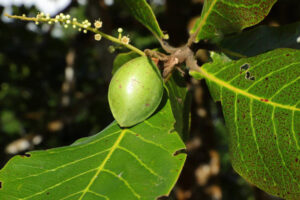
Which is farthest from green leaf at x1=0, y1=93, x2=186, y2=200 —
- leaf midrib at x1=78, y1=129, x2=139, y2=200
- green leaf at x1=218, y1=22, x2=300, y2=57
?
green leaf at x1=218, y1=22, x2=300, y2=57

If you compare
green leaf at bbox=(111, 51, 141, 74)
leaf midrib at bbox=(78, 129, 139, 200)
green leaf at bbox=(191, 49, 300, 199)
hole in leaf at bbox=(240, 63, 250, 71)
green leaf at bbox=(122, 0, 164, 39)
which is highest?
green leaf at bbox=(122, 0, 164, 39)

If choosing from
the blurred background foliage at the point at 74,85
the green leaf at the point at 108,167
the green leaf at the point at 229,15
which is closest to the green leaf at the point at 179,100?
the green leaf at the point at 108,167

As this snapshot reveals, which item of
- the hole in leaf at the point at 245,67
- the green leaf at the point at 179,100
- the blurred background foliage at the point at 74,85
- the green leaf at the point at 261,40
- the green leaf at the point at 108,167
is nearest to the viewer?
the green leaf at the point at 108,167

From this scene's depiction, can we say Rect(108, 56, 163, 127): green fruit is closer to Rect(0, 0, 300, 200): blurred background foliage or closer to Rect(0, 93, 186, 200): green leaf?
Rect(0, 93, 186, 200): green leaf

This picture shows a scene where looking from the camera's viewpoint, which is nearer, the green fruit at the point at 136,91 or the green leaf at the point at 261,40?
the green fruit at the point at 136,91

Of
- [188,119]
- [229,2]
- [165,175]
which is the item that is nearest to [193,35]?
[229,2]

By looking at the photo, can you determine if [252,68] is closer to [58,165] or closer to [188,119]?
[188,119]

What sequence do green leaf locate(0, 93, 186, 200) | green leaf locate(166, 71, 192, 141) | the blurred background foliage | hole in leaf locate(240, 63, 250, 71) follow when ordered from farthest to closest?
1. the blurred background foliage
2. green leaf locate(166, 71, 192, 141)
3. hole in leaf locate(240, 63, 250, 71)
4. green leaf locate(0, 93, 186, 200)

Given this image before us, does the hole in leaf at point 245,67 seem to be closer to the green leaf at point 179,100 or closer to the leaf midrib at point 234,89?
the leaf midrib at point 234,89
